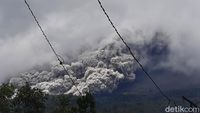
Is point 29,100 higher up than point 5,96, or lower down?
higher up

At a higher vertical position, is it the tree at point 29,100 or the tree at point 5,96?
the tree at point 29,100

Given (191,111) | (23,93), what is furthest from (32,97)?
(191,111)

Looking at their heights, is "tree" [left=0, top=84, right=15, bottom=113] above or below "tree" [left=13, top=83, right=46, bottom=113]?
below

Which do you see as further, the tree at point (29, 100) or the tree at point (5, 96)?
the tree at point (29, 100)

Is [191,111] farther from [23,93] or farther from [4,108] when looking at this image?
[23,93]

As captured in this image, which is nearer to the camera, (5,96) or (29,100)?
(5,96)

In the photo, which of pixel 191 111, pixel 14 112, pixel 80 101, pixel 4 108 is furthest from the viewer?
pixel 80 101

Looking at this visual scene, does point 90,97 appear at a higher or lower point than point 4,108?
higher

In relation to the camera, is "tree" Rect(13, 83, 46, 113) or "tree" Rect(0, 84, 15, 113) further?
"tree" Rect(13, 83, 46, 113)
